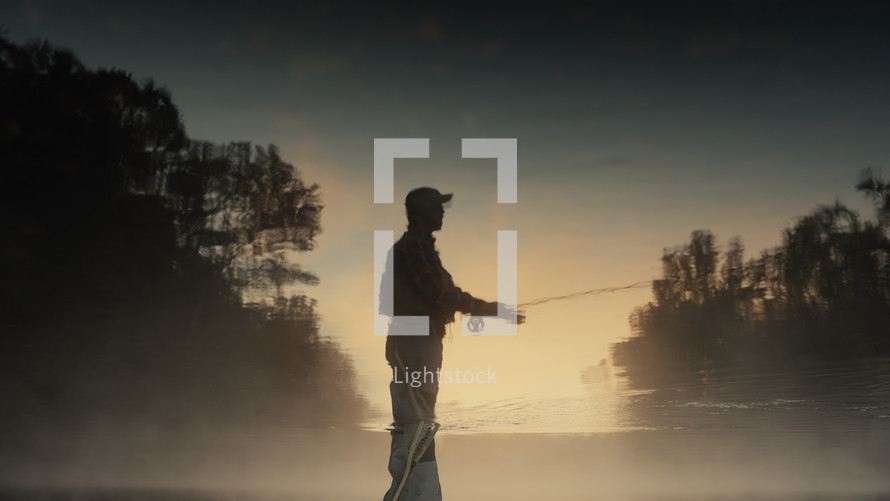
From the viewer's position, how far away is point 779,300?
361 inches

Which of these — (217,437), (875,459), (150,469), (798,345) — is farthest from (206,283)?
(875,459)

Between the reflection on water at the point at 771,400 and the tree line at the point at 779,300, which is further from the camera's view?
the reflection on water at the point at 771,400

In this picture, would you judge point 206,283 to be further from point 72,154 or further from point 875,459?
point 875,459

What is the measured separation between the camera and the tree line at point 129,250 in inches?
342

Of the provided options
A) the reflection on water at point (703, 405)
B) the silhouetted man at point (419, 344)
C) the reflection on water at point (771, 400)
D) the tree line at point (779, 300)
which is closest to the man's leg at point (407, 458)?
the silhouetted man at point (419, 344)

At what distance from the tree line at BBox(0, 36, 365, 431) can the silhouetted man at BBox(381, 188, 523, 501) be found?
235 inches

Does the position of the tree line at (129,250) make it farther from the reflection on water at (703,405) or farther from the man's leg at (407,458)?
the man's leg at (407,458)

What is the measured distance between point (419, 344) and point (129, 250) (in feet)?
23.9

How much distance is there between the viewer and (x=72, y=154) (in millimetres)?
8898

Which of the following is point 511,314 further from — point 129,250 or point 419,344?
point 129,250

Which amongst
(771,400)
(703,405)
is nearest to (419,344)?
(703,405)

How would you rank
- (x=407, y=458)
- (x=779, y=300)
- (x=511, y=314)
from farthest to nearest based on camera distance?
(x=779, y=300) → (x=511, y=314) → (x=407, y=458)

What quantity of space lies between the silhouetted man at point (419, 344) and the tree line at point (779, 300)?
6216 mm

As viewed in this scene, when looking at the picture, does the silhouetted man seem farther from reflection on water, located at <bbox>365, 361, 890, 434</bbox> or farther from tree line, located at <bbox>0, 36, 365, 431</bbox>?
reflection on water, located at <bbox>365, 361, 890, 434</bbox>
